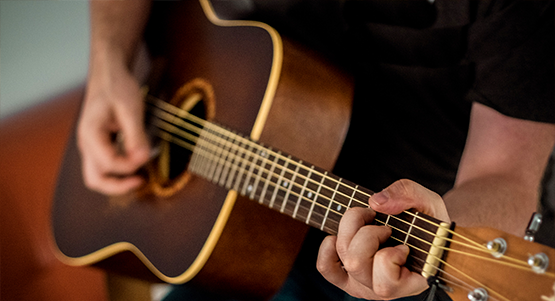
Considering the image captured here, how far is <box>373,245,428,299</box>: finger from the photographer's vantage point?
287 mm

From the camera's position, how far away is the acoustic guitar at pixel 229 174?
0.40 metres

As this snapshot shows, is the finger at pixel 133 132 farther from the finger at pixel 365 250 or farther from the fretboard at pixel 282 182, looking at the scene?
the finger at pixel 365 250

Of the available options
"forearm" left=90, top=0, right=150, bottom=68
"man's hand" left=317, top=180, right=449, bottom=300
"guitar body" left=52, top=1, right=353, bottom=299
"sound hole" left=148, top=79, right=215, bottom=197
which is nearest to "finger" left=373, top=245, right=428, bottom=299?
"man's hand" left=317, top=180, right=449, bottom=300

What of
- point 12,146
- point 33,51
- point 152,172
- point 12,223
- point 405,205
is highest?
point 405,205

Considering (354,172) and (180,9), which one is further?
(180,9)

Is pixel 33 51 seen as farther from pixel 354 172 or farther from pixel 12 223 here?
pixel 354 172

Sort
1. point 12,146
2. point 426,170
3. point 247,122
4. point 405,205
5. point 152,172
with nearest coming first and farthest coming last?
1. point 405,205
2. point 426,170
3. point 247,122
4. point 152,172
5. point 12,146

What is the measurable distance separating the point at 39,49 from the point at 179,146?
0.36 m

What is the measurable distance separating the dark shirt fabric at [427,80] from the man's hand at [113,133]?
35 cm

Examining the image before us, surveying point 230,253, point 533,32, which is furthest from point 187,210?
point 533,32

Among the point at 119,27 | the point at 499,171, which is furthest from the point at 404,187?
the point at 119,27

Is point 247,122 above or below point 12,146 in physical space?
above

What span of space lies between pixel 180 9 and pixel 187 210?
431mm

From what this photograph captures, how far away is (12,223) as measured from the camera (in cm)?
78
